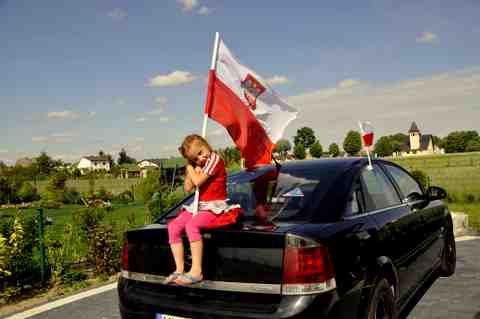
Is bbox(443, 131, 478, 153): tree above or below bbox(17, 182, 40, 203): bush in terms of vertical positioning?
above

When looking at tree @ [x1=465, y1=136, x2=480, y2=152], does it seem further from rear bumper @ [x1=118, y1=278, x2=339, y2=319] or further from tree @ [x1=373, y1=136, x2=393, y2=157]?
rear bumper @ [x1=118, y1=278, x2=339, y2=319]

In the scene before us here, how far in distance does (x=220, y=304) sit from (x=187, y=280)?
0.26m

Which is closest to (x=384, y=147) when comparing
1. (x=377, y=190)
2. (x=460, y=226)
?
(x=460, y=226)

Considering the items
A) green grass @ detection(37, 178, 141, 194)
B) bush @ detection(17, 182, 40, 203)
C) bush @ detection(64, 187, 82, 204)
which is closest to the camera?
bush @ detection(64, 187, 82, 204)

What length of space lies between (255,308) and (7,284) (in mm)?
4823

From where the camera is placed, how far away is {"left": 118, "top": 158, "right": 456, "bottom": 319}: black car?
262 centimetres

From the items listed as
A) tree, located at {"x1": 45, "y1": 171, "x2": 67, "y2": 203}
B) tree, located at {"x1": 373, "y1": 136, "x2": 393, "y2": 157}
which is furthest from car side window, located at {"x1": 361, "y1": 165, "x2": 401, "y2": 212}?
tree, located at {"x1": 373, "y1": 136, "x2": 393, "y2": 157}

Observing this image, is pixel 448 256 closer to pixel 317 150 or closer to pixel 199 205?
pixel 199 205

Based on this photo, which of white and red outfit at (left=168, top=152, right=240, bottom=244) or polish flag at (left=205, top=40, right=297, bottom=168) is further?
polish flag at (left=205, top=40, right=297, bottom=168)

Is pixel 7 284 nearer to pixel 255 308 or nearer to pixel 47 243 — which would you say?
pixel 47 243

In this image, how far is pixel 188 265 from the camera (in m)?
2.92

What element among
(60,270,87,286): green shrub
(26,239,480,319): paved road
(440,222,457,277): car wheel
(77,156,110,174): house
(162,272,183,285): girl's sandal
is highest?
(77,156,110,174): house

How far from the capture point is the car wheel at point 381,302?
3053 mm

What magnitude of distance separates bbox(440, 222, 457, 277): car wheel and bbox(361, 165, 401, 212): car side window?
70.7 inches
